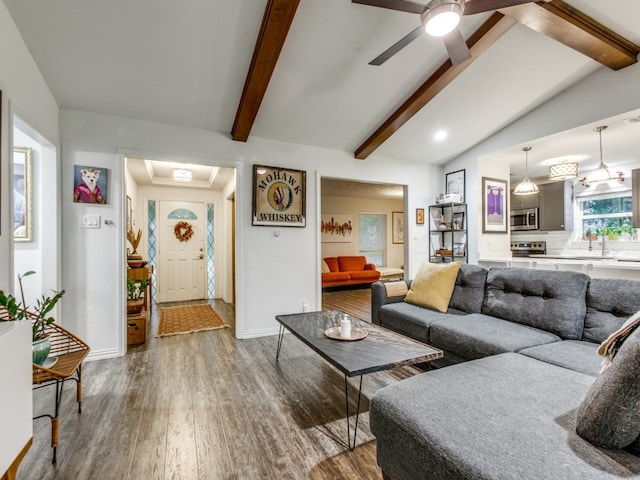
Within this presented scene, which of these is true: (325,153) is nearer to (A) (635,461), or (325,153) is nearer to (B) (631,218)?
(A) (635,461)

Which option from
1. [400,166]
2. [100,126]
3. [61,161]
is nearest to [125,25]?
[100,126]

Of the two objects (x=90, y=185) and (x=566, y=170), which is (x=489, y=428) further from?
(x=566, y=170)

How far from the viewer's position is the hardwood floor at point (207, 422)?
151 cm

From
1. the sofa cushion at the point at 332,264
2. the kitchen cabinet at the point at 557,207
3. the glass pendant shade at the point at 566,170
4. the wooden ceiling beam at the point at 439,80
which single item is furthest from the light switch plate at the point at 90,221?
the kitchen cabinet at the point at 557,207

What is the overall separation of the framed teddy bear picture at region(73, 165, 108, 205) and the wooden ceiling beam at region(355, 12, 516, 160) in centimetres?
296

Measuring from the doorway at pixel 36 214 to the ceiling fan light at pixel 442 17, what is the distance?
3.18 meters

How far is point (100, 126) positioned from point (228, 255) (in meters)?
3.05

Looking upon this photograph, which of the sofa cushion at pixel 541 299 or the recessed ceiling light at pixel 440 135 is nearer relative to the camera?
the sofa cushion at pixel 541 299

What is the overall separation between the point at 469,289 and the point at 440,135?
2.19 metres

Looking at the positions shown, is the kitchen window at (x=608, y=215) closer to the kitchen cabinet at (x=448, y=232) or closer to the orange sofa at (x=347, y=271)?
the kitchen cabinet at (x=448, y=232)

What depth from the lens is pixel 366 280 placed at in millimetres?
7176

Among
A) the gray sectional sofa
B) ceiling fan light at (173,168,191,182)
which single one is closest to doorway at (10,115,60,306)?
ceiling fan light at (173,168,191,182)

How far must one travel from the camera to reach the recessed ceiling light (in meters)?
3.96

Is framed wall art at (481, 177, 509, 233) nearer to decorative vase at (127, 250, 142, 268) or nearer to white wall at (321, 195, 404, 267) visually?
white wall at (321, 195, 404, 267)
